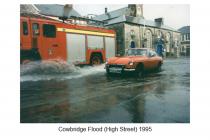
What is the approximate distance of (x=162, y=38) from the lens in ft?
116

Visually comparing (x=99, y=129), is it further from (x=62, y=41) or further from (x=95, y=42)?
(x=95, y=42)

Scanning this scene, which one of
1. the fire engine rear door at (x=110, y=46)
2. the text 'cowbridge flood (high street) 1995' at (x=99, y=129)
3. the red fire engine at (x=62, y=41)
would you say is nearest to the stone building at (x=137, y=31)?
the fire engine rear door at (x=110, y=46)

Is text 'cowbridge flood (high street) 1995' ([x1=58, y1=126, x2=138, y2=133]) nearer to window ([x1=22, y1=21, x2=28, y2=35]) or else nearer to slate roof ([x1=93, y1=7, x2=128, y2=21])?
window ([x1=22, y1=21, x2=28, y2=35])

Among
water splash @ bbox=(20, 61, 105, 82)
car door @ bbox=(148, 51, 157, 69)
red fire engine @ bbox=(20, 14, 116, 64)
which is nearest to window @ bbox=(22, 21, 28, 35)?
red fire engine @ bbox=(20, 14, 116, 64)

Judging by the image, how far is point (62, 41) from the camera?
1073 cm

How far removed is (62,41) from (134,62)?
4.05 meters

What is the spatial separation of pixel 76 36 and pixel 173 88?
256 inches

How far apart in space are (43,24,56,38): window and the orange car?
3106 mm

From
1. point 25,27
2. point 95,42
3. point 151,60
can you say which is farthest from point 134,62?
point 25,27

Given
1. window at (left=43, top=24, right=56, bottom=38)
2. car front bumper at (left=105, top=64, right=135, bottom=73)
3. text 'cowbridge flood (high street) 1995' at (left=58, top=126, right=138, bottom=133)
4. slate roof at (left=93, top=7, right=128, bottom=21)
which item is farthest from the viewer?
slate roof at (left=93, top=7, right=128, bottom=21)

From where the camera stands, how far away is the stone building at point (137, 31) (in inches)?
1143

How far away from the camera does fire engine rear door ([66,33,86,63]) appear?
11.1m
